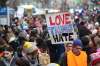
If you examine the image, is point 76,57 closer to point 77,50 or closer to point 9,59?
point 77,50

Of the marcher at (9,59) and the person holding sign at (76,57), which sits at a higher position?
the person holding sign at (76,57)

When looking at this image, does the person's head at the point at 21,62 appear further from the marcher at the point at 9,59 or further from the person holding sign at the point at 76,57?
the person holding sign at the point at 76,57

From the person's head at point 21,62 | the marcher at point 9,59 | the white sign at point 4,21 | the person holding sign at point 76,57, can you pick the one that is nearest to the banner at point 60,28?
the marcher at point 9,59

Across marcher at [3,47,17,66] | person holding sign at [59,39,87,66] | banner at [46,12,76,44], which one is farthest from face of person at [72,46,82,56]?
banner at [46,12,76,44]

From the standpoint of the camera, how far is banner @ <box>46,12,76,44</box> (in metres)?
12.2

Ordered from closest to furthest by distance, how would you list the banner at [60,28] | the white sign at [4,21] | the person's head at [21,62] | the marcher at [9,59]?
1. the person's head at [21,62]
2. the marcher at [9,59]
3. the banner at [60,28]
4. the white sign at [4,21]

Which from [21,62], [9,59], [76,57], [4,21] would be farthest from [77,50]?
[4,21]

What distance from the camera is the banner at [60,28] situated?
12.2m

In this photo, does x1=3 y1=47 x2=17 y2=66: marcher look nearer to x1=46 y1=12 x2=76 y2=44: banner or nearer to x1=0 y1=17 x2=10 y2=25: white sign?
x1=46 y1=12 x2=76 y2=44: banner

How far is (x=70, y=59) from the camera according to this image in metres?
10.4

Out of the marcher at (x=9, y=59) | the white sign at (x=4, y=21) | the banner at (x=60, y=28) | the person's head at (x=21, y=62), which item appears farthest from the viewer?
the white sign at (x=4, y=21)

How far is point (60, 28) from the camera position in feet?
41.2

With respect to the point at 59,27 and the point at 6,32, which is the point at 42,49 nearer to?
the point at 59,27

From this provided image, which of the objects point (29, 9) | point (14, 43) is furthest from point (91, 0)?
point (14, 43)
